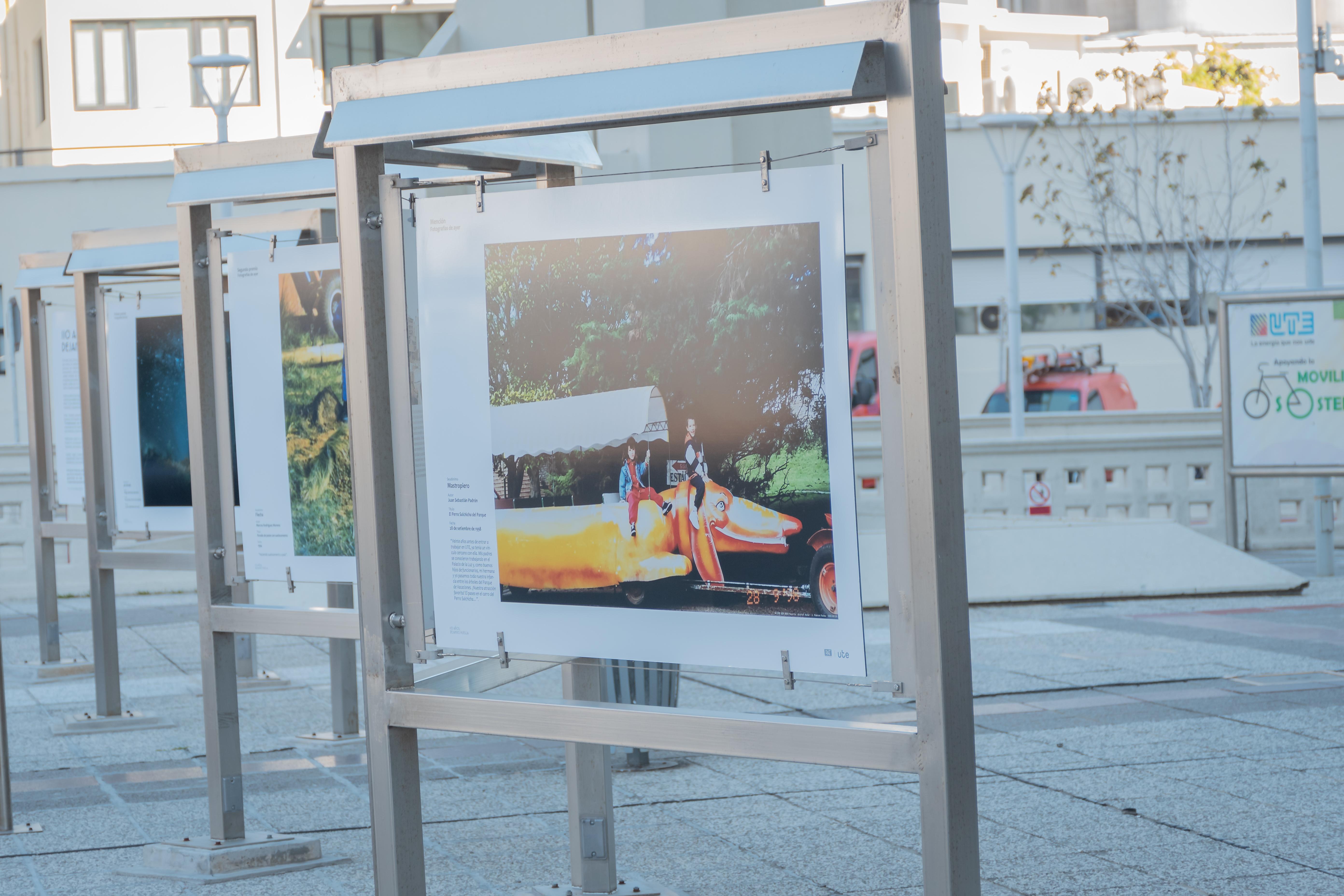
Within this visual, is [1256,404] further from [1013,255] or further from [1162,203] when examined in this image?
[1162,203]

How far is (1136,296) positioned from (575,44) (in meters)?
33.1

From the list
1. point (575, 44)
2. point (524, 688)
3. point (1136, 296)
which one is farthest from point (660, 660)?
point (1136, 296)

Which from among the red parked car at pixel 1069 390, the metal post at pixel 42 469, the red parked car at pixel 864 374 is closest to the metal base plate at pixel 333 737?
the metal post at pixel 42 469

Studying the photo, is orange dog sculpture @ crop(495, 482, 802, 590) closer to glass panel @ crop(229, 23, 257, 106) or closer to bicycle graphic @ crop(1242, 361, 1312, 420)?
bicycle graphic @ crop(1242, 361, 1312, 420)

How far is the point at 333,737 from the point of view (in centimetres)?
803

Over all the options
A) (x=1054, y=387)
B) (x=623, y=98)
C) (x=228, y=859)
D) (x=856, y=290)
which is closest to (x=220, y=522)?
(x=228, y=859)

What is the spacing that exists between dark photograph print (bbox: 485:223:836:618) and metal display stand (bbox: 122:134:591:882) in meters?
1.52

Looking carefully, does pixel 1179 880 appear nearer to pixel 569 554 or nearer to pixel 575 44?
pixel 569 554

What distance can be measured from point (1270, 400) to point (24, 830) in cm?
1154

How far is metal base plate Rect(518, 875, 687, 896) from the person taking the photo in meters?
4.81

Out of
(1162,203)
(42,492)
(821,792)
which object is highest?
(1162,203)

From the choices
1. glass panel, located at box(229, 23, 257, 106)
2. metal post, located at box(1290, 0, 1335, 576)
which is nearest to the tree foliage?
metal post, located at box(1290, 0, 1335, 576)

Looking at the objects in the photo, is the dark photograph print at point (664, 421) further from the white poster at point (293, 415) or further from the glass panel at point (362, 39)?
the glass panel at point (362, 39)

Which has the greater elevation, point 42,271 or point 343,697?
point 42,271
